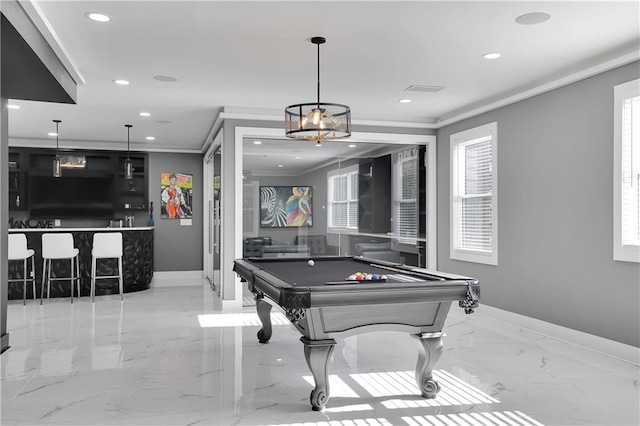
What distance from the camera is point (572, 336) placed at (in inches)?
190

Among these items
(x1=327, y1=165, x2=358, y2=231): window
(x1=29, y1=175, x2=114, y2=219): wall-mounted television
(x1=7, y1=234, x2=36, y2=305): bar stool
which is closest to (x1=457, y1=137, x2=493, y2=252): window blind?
(x1=327, y1=165, x2=358, y2=231): window

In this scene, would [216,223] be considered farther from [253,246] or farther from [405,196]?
[405,196]

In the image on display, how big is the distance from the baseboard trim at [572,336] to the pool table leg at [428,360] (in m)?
1.92

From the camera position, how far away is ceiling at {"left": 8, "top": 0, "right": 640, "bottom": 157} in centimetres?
354

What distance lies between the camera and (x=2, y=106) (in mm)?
4391

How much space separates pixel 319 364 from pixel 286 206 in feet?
13.4

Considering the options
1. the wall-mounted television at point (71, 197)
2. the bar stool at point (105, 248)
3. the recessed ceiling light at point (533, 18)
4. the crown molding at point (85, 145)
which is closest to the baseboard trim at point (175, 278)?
the wall-mounted television at point (71, 197)

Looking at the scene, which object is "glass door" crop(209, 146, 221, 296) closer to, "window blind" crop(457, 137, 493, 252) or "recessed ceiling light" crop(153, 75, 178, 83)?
"recessed ceiling light" crop(153, 75, 178, 83)

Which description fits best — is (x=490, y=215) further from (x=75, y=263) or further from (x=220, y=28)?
(x=75, y=263)

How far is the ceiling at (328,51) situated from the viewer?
3.54 m

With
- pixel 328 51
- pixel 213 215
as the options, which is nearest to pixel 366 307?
pixel 328 51

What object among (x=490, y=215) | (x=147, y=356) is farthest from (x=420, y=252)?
(x=147, y=356)

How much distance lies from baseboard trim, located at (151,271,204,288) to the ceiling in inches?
145

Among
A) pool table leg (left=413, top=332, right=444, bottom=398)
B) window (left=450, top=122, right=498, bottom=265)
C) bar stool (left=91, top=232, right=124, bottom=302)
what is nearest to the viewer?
pool table leg (left=413, top=332, right=444, bottom=398)
